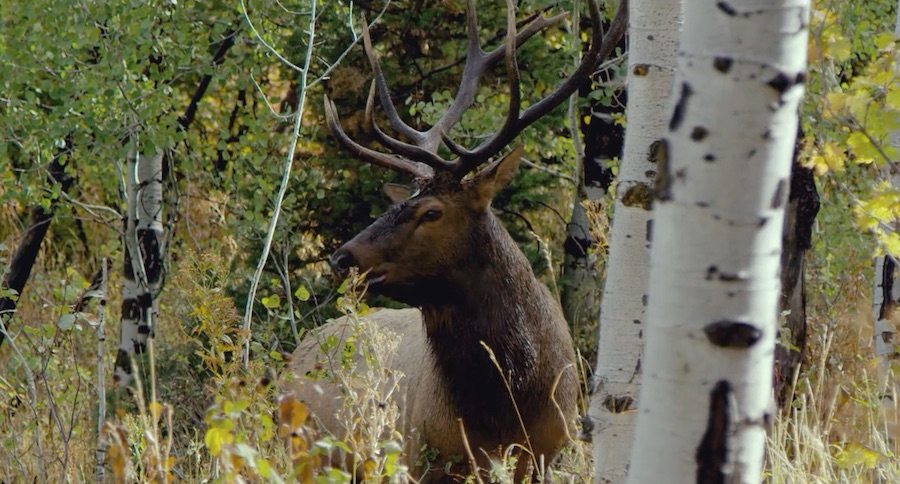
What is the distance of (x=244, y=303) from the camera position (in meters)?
8.21

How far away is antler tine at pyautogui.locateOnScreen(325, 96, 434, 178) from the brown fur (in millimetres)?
243

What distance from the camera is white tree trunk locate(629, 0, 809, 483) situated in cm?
227

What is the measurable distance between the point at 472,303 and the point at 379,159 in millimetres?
883

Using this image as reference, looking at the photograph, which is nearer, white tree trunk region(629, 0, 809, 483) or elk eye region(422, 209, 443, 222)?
white tree trunk region(629, 0, 809, 483)

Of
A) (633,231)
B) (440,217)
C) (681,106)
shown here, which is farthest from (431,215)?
(681,106)

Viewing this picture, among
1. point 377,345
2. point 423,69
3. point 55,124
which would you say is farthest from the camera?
point 423,69

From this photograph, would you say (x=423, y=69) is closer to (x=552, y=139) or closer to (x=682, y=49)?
(x=552, y=139)

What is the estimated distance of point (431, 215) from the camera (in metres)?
5.93

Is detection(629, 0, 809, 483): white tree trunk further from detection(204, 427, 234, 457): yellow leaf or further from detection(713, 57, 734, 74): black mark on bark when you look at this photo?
detection(204, 427, 234, 457): yellow leaf

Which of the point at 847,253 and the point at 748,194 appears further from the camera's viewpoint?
the point at 847,253

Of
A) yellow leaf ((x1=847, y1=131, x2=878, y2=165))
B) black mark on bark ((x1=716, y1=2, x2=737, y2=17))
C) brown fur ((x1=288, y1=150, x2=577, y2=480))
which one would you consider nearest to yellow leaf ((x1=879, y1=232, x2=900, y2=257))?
yellow leaf ((x1=847, y1=131, x2=878, y2=165))

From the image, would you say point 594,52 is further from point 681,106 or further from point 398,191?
point 681,106

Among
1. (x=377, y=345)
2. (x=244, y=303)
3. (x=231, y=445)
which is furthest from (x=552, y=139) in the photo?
(x=231, y=445)

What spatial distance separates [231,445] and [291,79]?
23.2 feet
